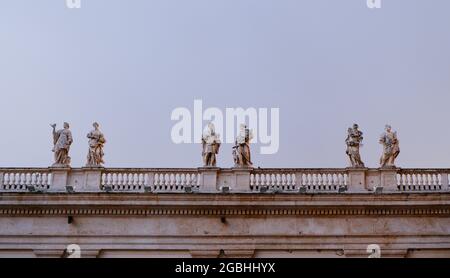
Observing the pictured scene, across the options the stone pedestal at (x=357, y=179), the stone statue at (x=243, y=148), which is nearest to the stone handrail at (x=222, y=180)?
the stone pedestal at (x=357, y=179)

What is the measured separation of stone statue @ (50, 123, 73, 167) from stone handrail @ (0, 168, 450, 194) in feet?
1.28

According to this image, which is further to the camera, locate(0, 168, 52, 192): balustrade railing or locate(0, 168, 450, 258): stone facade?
locate(0, 168, 52, 192): balustrade railing

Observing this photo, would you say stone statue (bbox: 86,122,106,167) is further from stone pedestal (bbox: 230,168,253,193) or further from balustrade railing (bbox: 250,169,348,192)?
balustrade railing (bbox: 250,169,348,192)

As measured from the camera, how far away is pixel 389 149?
1271 inches

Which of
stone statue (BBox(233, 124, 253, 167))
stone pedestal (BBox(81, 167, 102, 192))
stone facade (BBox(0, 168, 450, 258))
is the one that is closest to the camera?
stone facade (BBox(0, 168, 450, 258))

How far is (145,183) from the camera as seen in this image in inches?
1271

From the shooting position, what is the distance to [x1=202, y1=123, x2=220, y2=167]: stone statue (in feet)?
106

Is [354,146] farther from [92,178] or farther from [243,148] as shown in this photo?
[92,178]

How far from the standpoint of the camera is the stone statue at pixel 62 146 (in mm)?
32531

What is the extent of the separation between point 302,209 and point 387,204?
269 cm

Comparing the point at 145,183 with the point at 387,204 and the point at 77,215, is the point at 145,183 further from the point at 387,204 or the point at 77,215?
the point at 387,204

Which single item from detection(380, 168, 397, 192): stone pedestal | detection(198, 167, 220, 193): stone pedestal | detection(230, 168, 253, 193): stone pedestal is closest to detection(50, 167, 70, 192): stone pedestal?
detection(198, 167, 220, 193): stone pedestal

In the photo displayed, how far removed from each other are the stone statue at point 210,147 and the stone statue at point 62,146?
14.8 ft
